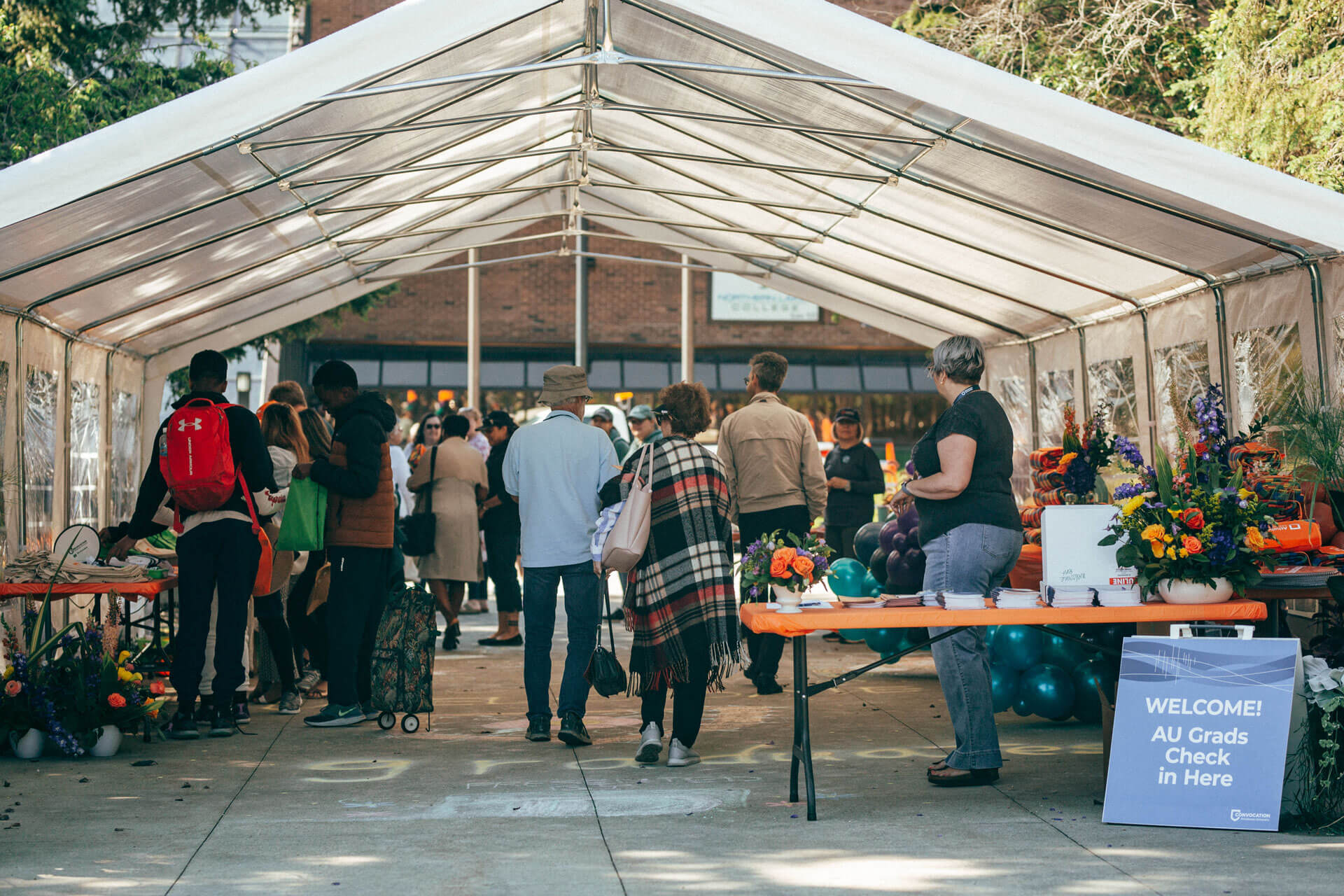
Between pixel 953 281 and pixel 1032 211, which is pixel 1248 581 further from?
pixel 953 281

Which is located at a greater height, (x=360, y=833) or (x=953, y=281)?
(x=953, y=281)

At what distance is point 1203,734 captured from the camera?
4.63 m

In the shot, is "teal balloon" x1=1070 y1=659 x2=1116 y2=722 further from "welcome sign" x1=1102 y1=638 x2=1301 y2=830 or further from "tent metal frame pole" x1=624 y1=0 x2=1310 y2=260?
"tent metal frame pole" x1=624 y1=0 x2=1310 y2=260

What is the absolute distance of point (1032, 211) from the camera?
7027 mm

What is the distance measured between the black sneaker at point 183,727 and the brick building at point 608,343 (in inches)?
722

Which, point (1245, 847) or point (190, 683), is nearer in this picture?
point (1245, 847)

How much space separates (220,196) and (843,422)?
4.65 meters

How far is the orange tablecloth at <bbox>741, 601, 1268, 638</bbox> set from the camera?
474 cm

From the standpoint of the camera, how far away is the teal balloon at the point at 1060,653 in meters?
6.84

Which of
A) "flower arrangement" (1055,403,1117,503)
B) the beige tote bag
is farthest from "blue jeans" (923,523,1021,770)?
the beige tote bag

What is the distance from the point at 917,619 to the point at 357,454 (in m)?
3.04

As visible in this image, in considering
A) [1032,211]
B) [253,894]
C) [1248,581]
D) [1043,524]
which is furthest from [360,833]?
[1032,211]

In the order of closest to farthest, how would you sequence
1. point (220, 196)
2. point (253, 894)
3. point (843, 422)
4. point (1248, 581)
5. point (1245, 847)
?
1. point (253, 894)
2. point (1245, 847)
3. point (1248, 581)
4. point (220, 196)
5. point (843, 422)

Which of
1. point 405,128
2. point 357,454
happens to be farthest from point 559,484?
point 405,128
